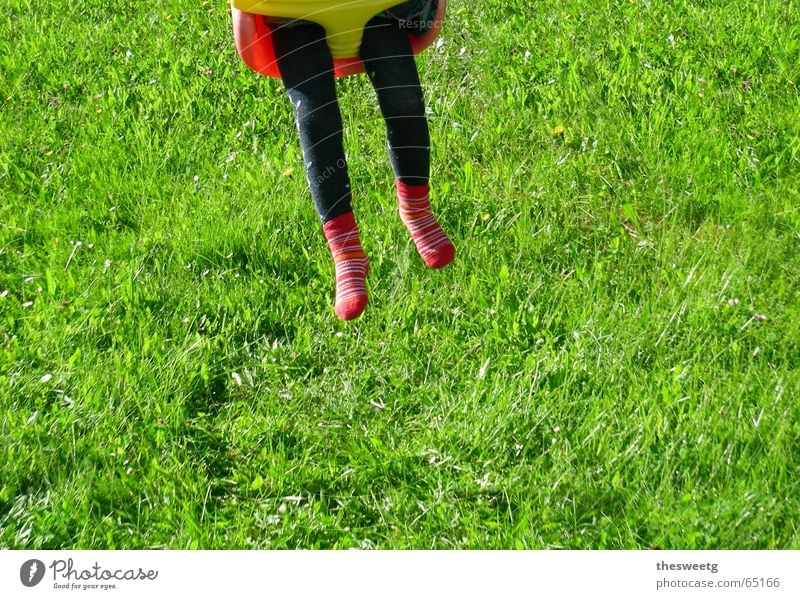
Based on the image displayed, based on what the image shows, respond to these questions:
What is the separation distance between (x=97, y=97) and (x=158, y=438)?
241cm

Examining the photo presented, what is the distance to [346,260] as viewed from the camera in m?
3.40

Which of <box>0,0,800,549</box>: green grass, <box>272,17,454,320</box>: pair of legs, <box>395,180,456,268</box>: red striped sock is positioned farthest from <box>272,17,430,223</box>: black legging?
<box>0,0,800,549</box>: green grass

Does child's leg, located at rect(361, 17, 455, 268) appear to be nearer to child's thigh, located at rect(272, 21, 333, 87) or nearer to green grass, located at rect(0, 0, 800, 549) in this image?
child's thigh, located at rect(272, 21, 333, 87)

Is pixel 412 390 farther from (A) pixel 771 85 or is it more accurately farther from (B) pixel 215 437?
(A) pixel 771 85

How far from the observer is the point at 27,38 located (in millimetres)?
6145

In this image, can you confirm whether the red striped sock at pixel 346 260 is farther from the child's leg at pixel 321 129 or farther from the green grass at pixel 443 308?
the green grass at pixel 443 308

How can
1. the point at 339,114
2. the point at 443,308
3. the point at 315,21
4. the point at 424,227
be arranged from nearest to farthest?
the point at 315,21 < the point at 339,114 < the point at 424,227 < the point at 443,308

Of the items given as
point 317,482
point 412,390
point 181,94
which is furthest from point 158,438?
point 181,94

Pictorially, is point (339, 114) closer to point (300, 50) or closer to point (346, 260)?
point (300, 50)

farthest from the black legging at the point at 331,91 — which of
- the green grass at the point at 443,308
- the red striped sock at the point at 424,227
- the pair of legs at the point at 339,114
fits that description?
the green grass at the point at 443,308

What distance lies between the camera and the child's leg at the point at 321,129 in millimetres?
3273

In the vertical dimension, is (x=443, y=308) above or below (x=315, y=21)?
below

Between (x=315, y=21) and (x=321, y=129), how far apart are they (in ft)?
1.06

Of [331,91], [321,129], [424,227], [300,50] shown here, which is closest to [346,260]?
[424,227]
